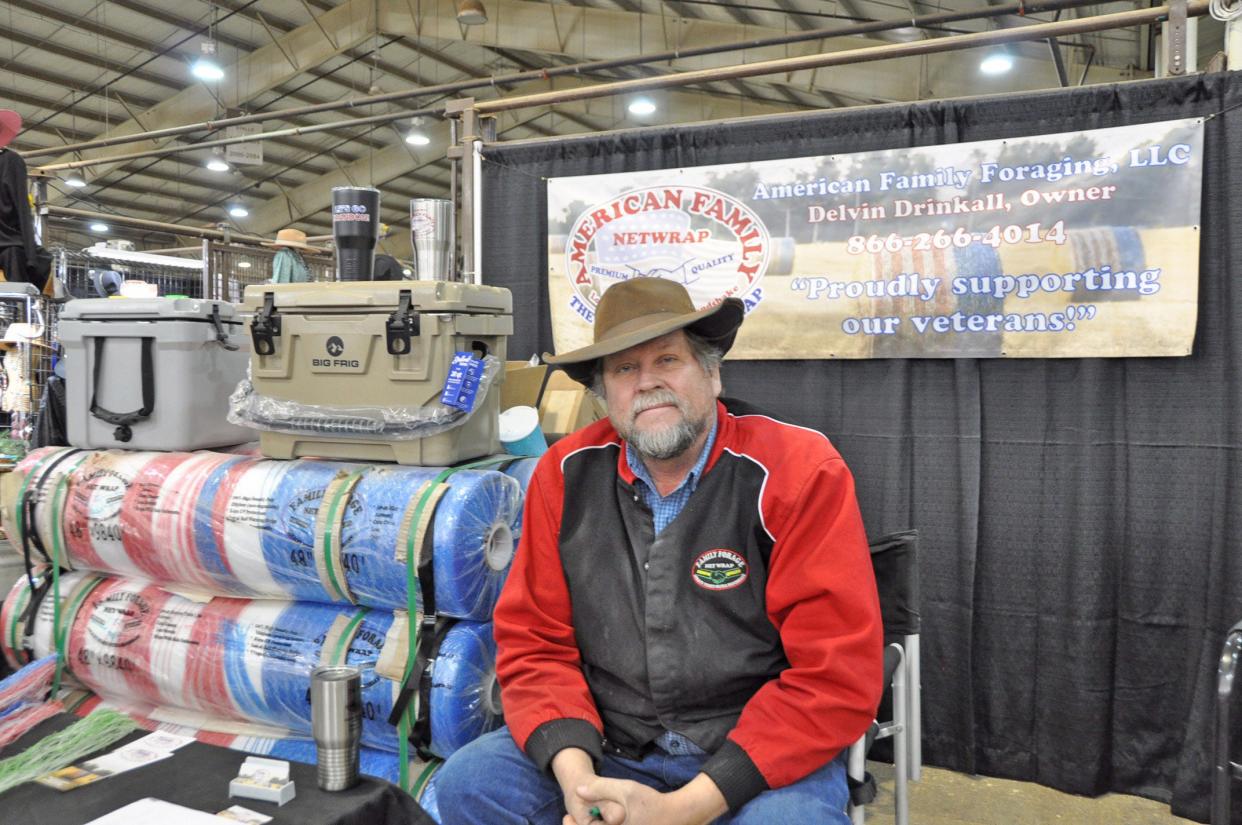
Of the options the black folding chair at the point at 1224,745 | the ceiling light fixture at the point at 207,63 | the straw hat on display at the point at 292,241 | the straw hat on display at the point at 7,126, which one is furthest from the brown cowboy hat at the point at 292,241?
the ceiling light fixture at the point at 207,63

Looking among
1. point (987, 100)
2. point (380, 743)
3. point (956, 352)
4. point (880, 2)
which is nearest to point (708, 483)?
point (380, 743)

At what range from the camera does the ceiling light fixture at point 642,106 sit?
40.2 ft

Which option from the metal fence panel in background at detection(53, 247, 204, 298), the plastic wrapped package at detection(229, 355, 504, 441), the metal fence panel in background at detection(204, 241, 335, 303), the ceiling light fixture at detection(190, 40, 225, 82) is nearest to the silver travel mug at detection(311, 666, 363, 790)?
the plastic wrapped package at detection(229, 355, 504, 441)

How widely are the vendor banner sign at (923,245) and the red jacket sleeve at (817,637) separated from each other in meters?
1.38

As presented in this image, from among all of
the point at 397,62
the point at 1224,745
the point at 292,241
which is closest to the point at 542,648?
the point at 1224,745

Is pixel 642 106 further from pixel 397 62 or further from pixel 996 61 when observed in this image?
pixel 996 61

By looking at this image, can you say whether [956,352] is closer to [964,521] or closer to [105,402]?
[964,521]

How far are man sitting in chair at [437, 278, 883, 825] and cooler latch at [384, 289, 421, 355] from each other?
1.88ft

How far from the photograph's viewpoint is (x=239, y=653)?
2.30 metres

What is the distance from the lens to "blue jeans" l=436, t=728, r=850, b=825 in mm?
1621

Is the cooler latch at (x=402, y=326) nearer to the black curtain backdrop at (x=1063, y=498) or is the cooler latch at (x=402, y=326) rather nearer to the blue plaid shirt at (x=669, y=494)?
the blue plaid shirt at (x=669, y=494)

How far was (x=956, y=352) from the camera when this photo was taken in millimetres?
2852

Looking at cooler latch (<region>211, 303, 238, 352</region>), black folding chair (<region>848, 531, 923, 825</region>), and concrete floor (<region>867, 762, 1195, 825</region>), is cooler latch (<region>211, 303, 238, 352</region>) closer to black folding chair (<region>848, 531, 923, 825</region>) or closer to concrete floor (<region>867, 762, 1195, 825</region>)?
black folding chair (<region>848, 531, 923, 825</region>)

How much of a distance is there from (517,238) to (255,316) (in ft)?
4.11
